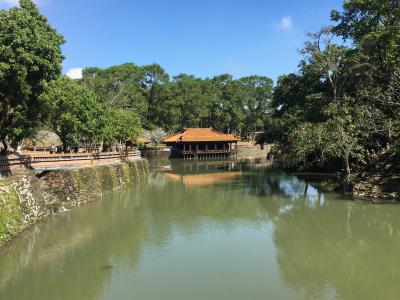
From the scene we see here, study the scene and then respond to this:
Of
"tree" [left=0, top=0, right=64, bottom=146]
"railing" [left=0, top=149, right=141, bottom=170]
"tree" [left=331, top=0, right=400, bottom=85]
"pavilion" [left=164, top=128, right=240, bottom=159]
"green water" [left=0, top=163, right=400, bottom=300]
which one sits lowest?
"green water" [left=0, top=163, right=400, bottom=300]

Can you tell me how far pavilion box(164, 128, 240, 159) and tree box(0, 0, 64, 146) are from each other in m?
47.5

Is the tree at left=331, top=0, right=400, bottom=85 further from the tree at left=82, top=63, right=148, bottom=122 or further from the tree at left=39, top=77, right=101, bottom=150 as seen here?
the tree at left=82, top=63, right=148, bottom=122

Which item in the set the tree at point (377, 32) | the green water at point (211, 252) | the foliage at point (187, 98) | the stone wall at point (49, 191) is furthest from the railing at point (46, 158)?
the foliage at point (187, 98)

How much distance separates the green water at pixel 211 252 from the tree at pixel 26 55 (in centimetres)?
613

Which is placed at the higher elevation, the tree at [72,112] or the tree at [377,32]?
the tree at [377,32]

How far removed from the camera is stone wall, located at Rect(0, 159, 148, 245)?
16.0m

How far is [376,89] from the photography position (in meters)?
26.5

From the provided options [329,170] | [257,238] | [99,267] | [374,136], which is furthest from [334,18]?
[99,267]

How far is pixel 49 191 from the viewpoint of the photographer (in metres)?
22.2

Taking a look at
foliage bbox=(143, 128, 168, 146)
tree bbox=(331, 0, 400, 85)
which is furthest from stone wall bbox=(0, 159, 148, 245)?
foliage bbox=(143, 128, 168, 146)

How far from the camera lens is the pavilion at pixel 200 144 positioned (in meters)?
66.4

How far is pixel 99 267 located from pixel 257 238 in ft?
22.8

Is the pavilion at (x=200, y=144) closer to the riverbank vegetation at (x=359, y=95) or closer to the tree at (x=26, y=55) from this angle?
the riverbank vegetation at (x=359, y=95)

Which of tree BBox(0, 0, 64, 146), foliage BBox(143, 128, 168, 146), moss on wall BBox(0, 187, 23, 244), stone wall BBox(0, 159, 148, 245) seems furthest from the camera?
foliage BBox(143, 128, 168, 146)
